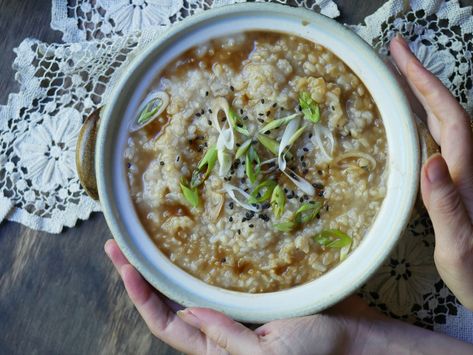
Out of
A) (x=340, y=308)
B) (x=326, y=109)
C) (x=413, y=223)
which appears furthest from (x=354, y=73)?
(x=340, y=308)

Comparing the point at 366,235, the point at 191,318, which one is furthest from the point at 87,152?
the point at 366,235

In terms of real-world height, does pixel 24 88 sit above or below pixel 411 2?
below

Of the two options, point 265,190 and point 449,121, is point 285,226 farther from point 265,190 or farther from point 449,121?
point 449,121

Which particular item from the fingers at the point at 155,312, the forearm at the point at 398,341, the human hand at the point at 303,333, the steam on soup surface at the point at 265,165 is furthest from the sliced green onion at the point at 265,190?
the forearm at the point at 398,341

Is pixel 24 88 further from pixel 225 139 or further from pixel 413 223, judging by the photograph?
pixel 413 223

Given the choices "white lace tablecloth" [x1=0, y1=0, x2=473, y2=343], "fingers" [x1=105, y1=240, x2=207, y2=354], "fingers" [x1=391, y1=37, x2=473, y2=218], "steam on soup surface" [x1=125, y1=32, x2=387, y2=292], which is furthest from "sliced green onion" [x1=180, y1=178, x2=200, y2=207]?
"fingers" [x1=391, y1=37, x2=473, y2=218]

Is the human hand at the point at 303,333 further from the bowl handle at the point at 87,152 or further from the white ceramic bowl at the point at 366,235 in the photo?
the bowl handle at the point at 87,152
